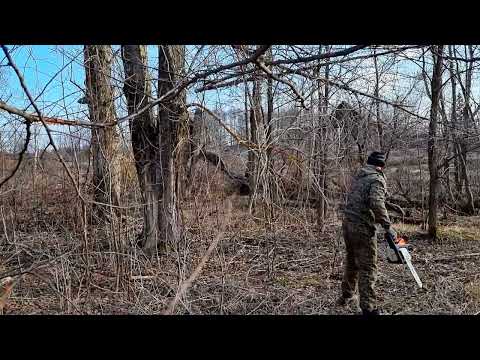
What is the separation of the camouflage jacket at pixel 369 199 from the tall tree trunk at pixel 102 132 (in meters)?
2.02

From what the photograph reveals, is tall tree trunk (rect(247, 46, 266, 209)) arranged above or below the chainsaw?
above

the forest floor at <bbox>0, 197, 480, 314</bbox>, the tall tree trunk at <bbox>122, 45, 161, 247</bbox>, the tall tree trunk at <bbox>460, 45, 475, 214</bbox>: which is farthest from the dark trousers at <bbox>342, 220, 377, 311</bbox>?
the tall tree trunk at <bbox>460, 45, 475, 214</bbox>

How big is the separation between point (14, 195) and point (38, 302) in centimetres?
172

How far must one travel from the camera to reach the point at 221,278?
361 centimetres

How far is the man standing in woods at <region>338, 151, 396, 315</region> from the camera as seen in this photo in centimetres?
348

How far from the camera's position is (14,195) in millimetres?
4793

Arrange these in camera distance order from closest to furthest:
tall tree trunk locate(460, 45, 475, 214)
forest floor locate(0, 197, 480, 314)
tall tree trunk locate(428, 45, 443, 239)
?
forest floor locate(0, 197, 480, 314)
tall tree trunk locate(428, 45, 443, 239)
tall tree trunk locate(460, 45, 475, 214)

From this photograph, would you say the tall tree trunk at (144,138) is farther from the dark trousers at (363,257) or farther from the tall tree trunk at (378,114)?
the tall tree trunk at (378,114)

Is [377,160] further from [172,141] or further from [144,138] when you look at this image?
[144,138]

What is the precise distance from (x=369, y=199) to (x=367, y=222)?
203 millimetres

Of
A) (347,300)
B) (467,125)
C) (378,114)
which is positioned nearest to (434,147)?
(467,125)

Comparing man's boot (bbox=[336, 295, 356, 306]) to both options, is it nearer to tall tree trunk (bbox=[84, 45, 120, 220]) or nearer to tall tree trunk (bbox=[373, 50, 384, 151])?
tall tree trunk (bbox=[373, 50, 384, 151])

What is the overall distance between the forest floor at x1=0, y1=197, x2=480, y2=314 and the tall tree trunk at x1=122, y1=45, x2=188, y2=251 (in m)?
0.31
